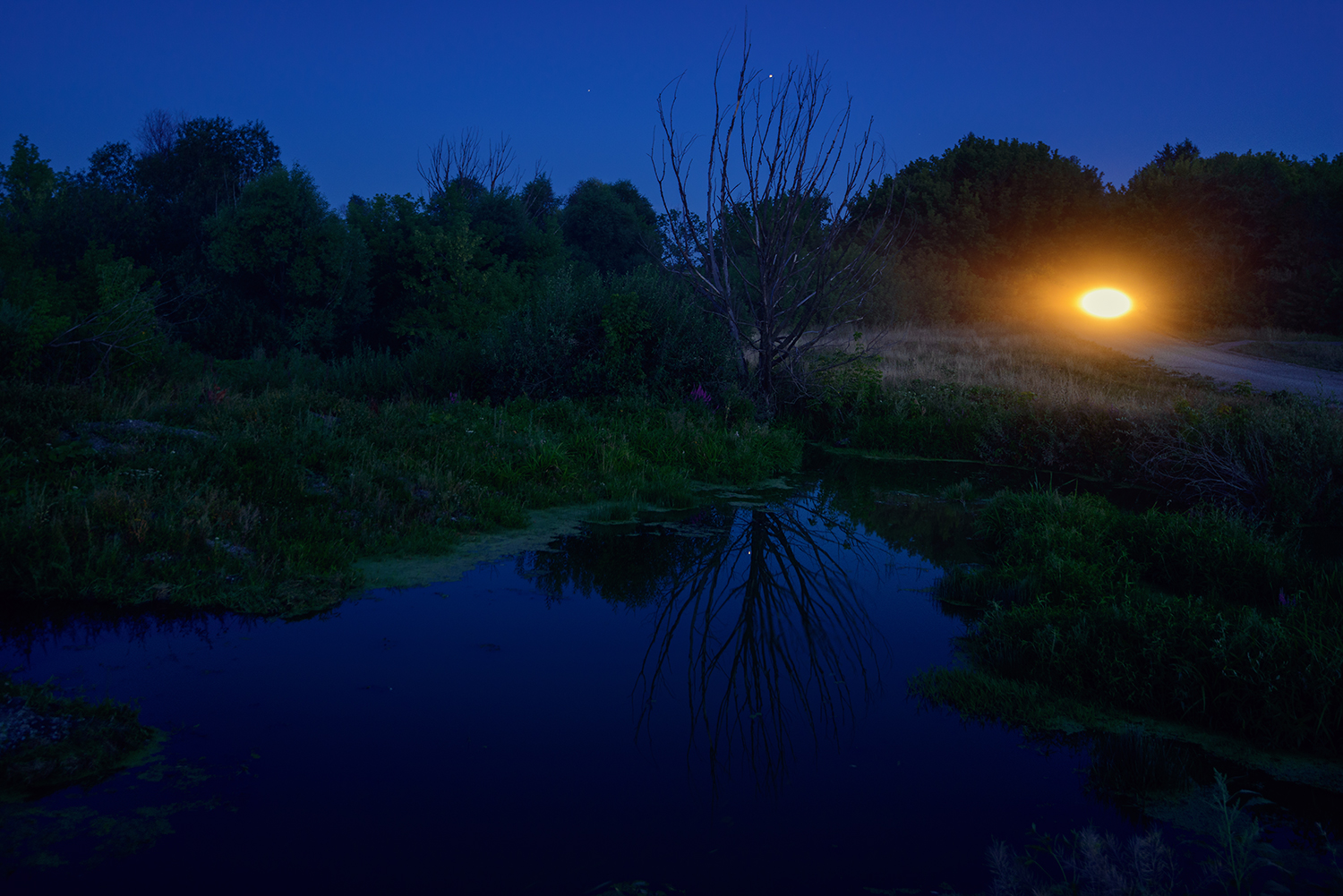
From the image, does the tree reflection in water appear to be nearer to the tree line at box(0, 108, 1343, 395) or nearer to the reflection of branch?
the reflection of branch

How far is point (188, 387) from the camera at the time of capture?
39.8 feet

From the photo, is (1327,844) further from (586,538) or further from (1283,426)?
(1283,426)

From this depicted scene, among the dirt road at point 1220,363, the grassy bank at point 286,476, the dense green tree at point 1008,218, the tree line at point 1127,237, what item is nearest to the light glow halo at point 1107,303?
the tree line at point 1127,237

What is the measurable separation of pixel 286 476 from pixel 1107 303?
44394mm

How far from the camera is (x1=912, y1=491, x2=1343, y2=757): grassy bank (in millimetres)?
4492

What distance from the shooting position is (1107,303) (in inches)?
1703

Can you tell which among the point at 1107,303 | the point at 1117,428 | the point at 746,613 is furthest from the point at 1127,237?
the point at 746,613

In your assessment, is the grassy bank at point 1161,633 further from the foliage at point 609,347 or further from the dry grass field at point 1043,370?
the foliage at point 609,347

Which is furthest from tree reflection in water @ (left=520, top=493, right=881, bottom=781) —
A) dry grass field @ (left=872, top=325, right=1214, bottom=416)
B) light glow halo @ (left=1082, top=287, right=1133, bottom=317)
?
light glow halo @ (left=1082, top=287, right=1133, bottom=317)

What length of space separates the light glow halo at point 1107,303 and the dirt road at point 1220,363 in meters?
9.05

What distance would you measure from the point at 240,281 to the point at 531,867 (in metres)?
26.3

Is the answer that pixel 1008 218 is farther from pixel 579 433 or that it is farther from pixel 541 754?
pixel 541 754

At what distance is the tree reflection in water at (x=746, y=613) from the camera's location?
15.7 ft

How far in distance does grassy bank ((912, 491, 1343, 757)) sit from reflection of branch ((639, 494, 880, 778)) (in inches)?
28.9
